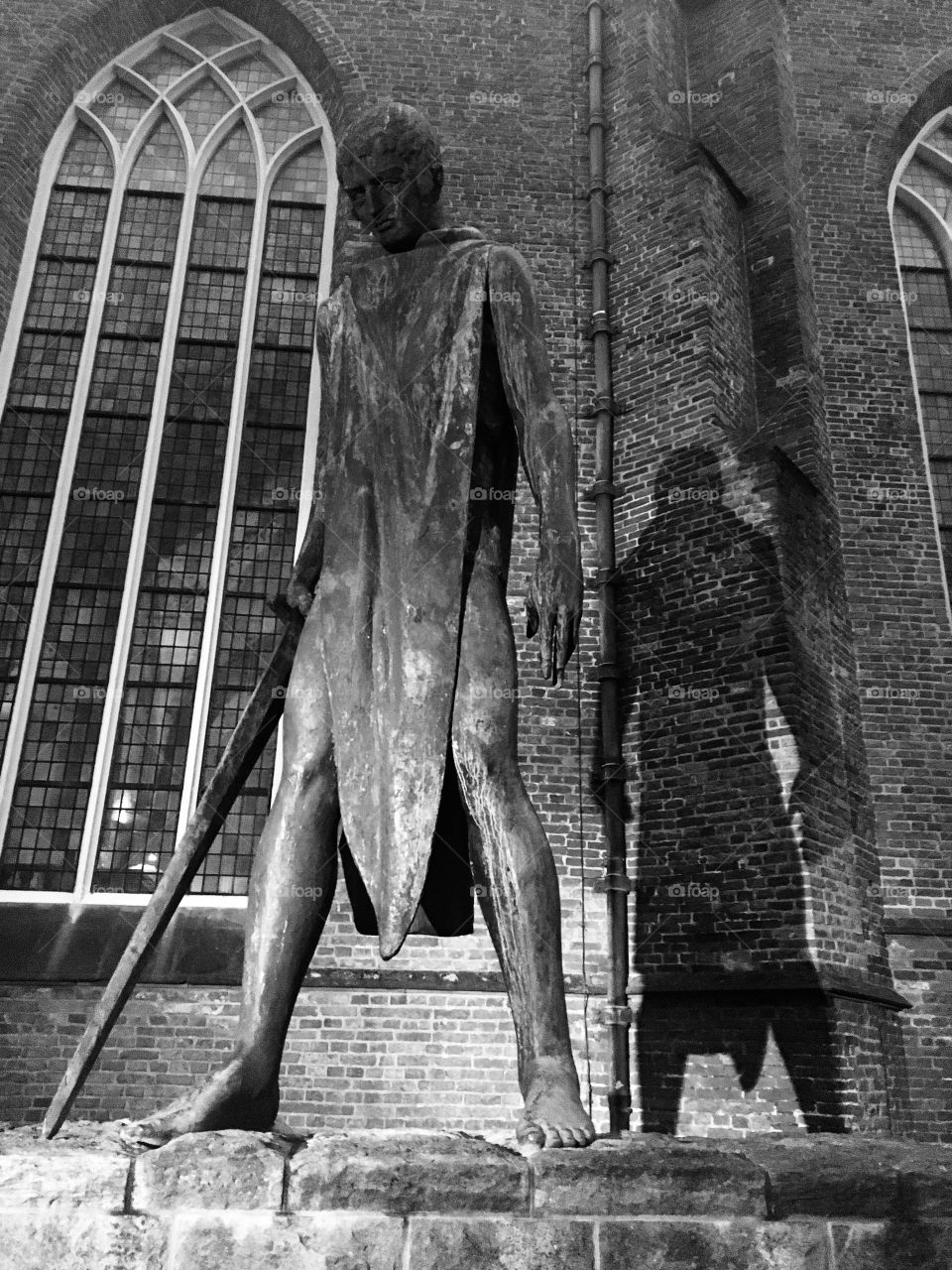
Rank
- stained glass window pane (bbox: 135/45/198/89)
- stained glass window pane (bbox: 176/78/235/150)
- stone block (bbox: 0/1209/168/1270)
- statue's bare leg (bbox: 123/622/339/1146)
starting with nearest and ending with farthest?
1. stone block (bbox: 0/1209/168/1270)
2. statue's bare leg (bbox: 123/622/339/1146)
3. stained glass window pane (bbox: 176/78/235/150)
4. stained glass window pane (bbox: 135/45/198/89)

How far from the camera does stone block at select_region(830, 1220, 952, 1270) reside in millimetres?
1815

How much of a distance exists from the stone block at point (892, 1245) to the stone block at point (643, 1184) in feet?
0.49

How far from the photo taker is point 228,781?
254 cm

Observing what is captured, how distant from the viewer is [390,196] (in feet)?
9.52

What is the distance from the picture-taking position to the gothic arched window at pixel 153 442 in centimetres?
795

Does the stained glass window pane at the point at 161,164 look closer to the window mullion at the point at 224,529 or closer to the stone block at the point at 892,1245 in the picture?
the window mullion at the point at 224,529

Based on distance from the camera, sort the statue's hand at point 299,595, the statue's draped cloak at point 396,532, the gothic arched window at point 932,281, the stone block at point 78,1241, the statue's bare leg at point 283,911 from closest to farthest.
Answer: the stone block at point 78,1241
the statue's bare leg at point 283,911
the statue's draped cloak at point 396,532
the statue's hand at point 299,595
the gothic arched window at point 932,281

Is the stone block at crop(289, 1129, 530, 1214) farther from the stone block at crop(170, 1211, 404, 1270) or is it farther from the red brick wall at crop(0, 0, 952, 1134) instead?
the red brick wall at crop(0, 0, 952, 1134)

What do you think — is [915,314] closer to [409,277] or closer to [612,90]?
[612,90]

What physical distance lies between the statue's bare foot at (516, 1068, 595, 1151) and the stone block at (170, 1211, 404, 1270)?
33 centimetres

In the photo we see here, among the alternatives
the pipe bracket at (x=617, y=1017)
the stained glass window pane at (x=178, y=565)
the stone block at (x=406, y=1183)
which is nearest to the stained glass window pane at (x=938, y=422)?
the pipe bracket at (x=617, y=1017)

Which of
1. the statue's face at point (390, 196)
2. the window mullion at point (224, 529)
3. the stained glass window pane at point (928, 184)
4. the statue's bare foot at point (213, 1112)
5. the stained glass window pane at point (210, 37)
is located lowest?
the statue's bare foot at point (213, 1112)

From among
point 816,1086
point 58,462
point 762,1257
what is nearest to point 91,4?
point 58,462

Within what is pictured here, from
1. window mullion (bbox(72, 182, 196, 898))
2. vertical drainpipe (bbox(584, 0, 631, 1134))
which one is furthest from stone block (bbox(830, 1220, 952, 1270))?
window mullion (bbox(72, 182, 196, 898))
